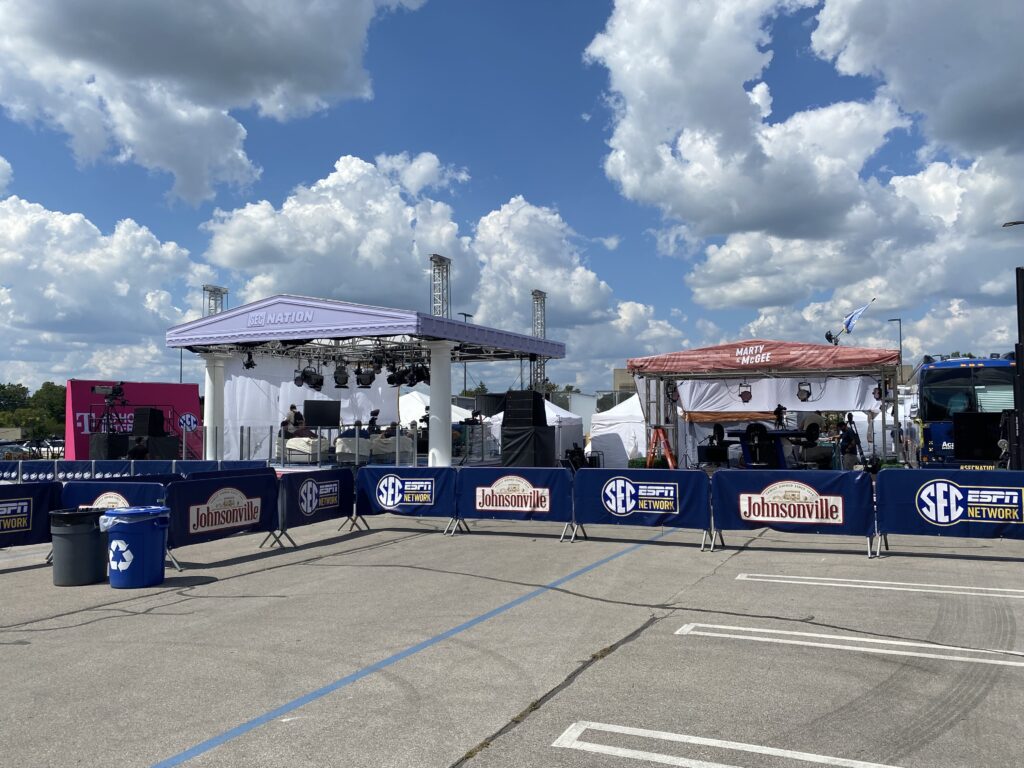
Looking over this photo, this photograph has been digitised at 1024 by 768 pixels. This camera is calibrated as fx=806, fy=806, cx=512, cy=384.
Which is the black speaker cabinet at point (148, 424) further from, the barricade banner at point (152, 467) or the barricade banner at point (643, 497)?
the barricade banner at point (643, 497)

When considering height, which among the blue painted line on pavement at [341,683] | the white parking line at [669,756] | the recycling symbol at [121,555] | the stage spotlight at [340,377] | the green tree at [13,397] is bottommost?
the white parking line at [669,756]

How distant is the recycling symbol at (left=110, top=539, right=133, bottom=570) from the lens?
408 inches

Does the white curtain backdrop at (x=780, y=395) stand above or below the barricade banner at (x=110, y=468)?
above

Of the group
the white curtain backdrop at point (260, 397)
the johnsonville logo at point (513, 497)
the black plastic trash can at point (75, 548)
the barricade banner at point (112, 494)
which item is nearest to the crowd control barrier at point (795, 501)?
the johnsonville logo at point (513, 497)

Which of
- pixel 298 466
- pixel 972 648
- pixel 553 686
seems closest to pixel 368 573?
pixel 553 686

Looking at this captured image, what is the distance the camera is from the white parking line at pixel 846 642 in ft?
22.6

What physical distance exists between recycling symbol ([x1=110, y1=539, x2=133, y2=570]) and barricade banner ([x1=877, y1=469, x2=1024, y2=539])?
10.8 metres

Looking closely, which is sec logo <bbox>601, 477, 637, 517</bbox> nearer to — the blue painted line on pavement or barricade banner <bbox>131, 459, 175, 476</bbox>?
the blue painted line on pavement

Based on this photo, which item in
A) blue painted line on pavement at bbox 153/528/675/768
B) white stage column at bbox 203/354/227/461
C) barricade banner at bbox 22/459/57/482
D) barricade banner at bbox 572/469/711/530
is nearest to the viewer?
blue painted line on pavement at bbox 153/528/675/768

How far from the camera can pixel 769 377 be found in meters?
24.3

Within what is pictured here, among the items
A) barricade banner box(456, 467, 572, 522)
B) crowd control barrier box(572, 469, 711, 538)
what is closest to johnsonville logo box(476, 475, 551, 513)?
barricade banner box(456, 467, 572, 522)

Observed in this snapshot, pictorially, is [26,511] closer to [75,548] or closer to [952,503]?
[75,548]

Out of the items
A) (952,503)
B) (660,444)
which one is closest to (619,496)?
(952,503)

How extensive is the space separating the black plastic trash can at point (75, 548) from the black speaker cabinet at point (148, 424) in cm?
1741
